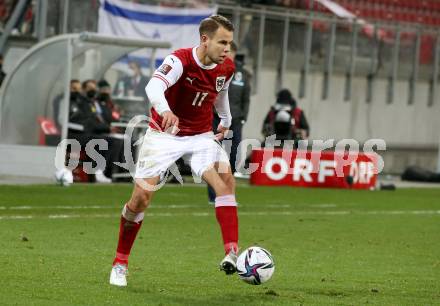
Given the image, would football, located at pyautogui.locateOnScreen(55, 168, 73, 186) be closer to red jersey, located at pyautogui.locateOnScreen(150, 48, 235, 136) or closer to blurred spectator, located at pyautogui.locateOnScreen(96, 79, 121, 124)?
blurred spectator, located at pyautogui.locateOnScreen(96, 79, 121, 124)

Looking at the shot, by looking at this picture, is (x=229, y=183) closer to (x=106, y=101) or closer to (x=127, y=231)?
(x=127, y=231)

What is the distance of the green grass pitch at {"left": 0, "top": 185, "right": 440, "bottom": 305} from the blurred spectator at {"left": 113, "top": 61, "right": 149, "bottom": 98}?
9.90ft

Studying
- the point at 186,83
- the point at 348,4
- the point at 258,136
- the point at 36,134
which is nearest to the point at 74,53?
the point at 36,134

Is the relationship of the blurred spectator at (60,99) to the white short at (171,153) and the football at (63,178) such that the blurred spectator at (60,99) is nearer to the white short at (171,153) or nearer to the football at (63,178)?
the football at (63,178)

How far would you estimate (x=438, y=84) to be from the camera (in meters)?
32.5

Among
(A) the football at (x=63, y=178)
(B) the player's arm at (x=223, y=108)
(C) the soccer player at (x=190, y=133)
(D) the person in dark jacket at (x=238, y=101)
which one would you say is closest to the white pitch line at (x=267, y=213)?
(D) the person in dark jacket at (x=238, y=101)

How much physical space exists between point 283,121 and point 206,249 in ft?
41.2

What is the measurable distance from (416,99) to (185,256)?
21715mm

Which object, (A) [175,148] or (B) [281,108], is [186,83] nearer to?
(A) [175,148]

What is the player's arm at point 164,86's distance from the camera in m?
8.43

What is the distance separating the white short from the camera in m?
9.03

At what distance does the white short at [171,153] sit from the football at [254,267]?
0.91 metres

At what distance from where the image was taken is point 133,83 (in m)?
22.8

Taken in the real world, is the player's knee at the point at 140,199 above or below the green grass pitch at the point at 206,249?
above
